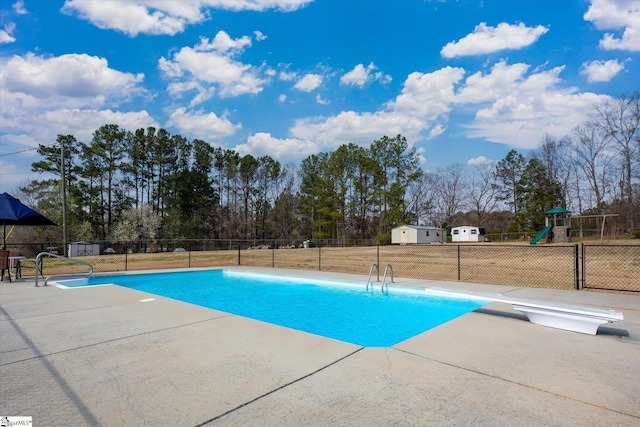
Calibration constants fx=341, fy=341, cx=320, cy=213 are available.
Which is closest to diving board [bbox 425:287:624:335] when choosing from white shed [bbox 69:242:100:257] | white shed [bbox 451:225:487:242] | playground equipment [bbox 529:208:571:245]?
playground equipment [bbox 529:208:571:245]

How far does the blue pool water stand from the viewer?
656 cm

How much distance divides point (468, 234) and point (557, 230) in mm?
12932

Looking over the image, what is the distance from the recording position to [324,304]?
8703mm

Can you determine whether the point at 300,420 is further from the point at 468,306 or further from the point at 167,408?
the point at 468,306

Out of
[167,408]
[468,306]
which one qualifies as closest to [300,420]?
[167,408]

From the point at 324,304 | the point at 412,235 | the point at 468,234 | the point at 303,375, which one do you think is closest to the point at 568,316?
the point at 303,375

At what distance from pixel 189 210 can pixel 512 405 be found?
160 ft

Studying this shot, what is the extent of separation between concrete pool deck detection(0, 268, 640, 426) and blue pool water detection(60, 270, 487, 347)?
164 cm

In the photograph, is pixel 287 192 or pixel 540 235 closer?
pixel 540 235

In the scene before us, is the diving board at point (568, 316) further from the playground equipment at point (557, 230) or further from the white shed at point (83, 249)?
the white shed at point (83, 249)

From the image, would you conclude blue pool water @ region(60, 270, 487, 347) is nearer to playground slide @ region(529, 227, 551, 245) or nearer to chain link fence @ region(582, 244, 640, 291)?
chain link fence @ region(582, 244, 640, 291)

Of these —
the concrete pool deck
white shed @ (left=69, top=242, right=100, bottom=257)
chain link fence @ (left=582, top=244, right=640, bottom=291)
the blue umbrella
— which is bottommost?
white shed @ (left=69, top=242, right=100, bottom=257)

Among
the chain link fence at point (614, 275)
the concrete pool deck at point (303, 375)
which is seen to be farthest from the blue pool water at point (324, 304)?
the chain link fence at point (614, 275)

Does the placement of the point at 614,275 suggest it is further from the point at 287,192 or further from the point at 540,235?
the point at 287,192
